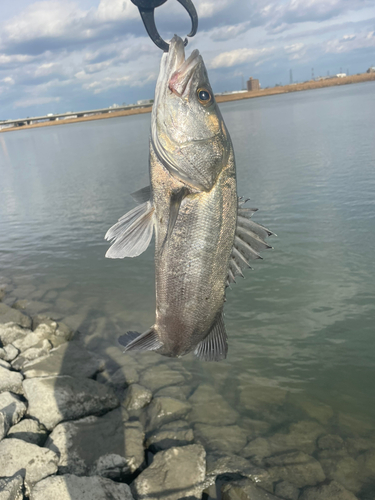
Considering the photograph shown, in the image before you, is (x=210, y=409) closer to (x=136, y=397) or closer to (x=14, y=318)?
(x=136, y=397)

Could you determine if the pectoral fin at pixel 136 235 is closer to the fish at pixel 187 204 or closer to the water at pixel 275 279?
the fish at pixel 187 204

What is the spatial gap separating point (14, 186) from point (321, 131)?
2745 centimetres

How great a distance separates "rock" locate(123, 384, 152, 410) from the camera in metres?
7.30

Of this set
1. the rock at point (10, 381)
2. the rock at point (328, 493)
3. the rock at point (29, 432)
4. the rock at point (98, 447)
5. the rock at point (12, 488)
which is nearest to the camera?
the rock at point (12, 488)

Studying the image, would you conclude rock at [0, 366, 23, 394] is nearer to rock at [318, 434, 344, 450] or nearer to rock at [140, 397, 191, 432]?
rock at [140, 397, 191, 432]

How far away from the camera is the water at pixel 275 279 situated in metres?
8.32

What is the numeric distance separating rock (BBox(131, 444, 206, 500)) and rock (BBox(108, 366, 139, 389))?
2546 millimetres

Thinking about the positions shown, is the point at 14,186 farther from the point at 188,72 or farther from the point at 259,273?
the point at 188,72

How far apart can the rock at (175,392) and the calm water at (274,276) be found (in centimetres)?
56

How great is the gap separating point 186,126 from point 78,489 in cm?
444

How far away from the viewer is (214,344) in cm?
343

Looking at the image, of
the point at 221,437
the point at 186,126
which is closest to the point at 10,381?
the point at 221,437

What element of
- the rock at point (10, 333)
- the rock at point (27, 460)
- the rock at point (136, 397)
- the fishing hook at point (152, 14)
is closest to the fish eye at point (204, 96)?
the fishing hook at point (152, 14)

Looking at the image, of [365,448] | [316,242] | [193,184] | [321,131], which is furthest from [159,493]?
[321,131]
